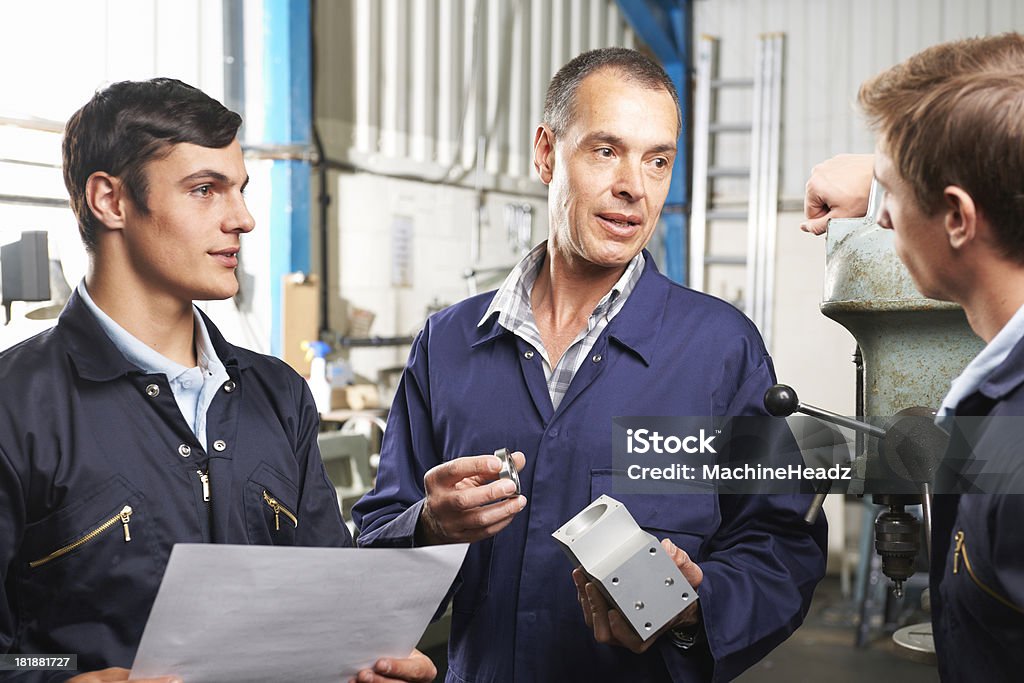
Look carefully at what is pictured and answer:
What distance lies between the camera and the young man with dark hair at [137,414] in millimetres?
1070

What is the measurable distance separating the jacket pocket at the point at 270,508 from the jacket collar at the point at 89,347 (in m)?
0.20

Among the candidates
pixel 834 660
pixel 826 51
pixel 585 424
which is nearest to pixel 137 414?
pixel 585 424

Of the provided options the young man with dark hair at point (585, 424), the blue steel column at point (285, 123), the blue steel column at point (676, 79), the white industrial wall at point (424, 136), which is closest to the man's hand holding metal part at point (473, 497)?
the young man with dark hair at point (585, 424)

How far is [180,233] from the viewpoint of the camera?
120 cm

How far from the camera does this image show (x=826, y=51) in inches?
233

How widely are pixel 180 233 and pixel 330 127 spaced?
2933mm

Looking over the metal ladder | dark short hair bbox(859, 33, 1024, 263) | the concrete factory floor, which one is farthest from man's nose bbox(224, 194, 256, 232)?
the metal ladder

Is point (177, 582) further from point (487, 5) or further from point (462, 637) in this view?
point (487, 5)

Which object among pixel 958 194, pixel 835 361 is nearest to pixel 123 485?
pixel 958 194

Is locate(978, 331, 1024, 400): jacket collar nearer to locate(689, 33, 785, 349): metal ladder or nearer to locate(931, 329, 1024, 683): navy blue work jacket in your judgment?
locate(931, 329, 1024, 683): navy blue work jacket

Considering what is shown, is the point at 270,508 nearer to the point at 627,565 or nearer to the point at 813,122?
the point at 627,565

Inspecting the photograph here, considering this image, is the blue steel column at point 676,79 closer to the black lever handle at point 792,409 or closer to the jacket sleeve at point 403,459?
the jacket sleeve at point 403,459

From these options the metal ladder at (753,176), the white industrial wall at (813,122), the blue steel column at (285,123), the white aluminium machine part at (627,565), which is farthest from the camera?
the metal ladder at (753,176)

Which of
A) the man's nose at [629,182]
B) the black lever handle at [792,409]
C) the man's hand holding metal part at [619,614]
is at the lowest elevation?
the man's hand holding metal part at [619,614]
